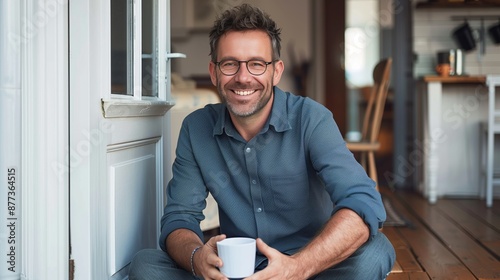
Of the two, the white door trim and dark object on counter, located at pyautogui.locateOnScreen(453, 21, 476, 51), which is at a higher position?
dark object on counter, located at pyautogui.locateOnScreen(453, 21, 476, 51)

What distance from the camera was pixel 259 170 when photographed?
1750 millimetres

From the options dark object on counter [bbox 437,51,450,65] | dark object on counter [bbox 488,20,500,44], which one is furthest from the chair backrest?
dark object on counter [bbox 488,20,500,44]

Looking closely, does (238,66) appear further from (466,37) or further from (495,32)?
(495,32)

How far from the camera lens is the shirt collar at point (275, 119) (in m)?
1.75

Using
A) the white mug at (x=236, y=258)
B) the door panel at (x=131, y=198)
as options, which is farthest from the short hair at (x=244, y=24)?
the white mug at (x=236, y=258)

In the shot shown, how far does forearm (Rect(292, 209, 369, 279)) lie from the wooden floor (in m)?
0.90

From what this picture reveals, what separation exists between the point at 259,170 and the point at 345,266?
342mm

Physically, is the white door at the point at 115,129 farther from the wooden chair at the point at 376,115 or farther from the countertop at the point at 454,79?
the countertop at the point at 454,79

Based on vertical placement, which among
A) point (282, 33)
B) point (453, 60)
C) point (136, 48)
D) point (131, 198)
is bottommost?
point (131, 198)

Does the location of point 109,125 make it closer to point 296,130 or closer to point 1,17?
point 1,17

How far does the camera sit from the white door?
158 centimetres

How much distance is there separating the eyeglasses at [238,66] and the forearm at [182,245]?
44 centimetres

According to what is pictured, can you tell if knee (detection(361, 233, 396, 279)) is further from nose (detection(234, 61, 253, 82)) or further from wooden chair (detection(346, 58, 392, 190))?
wooden chair (detection(346, 58, 392, 190))

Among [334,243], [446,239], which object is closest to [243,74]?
[334,243]
